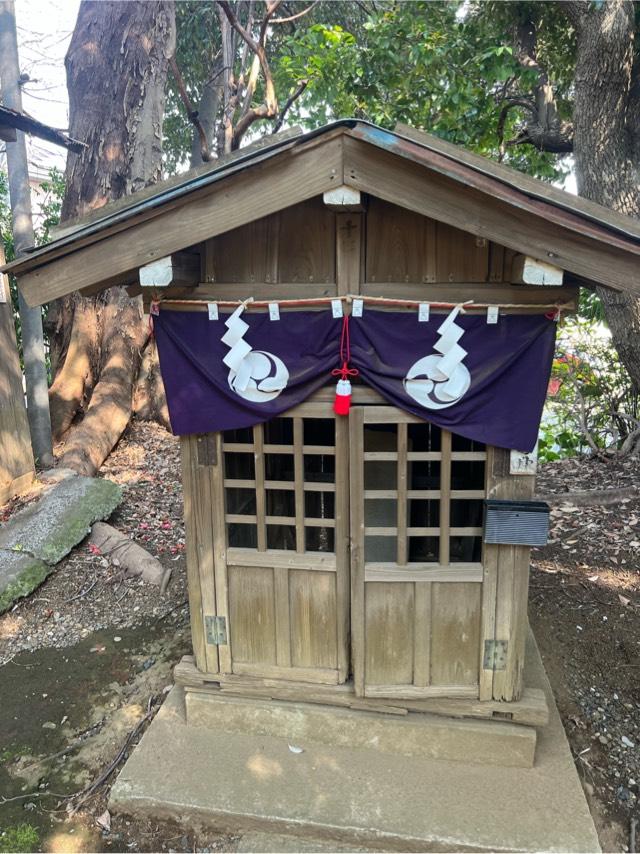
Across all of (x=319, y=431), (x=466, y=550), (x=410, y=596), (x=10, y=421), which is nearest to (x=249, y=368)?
(x=319, y=431)

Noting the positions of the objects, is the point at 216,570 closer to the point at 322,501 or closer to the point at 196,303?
the point at 322,501

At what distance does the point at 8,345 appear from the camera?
24.8ft

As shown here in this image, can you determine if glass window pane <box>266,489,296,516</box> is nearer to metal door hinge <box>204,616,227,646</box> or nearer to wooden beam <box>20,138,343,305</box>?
metal door hinge <box>204,616,227,646</box>

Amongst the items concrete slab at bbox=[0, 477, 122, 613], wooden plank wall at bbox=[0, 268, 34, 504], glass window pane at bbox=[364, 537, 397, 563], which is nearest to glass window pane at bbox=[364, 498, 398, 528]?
glass window pane at bbox=[364, 537, 397, 563]

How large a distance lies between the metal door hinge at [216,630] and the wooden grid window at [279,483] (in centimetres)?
55

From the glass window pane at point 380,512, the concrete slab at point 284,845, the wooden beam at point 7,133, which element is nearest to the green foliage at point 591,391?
the glass window pane at point 380,512

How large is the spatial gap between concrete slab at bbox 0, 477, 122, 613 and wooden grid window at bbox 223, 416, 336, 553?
302 centimetres

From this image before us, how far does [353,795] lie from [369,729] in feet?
1.41

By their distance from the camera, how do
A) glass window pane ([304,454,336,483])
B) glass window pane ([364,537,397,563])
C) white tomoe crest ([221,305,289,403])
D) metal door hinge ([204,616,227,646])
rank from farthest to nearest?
glass window pane ([304,454,336,483]), glass window pane ([364,537,397,563]), metal door hinge ([204,616,227,646]), white tomoe crest ([221,305,289,403])

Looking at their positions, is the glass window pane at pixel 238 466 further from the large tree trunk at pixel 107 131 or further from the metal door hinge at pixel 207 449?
the large tree trunk at pixel 107 131

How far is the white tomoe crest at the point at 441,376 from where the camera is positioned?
3.47m

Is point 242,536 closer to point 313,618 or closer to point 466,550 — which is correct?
point 313,618

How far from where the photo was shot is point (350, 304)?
3.52 m

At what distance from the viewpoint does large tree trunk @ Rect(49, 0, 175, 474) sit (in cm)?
944
